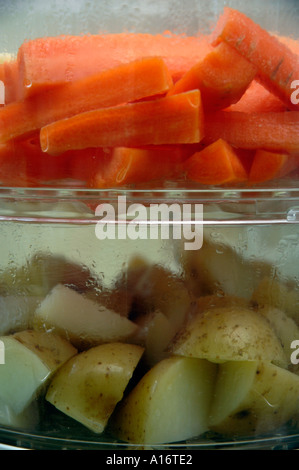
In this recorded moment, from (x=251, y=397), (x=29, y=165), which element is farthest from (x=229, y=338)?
(x=29, y=165)

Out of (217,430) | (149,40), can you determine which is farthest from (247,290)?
(149,40)

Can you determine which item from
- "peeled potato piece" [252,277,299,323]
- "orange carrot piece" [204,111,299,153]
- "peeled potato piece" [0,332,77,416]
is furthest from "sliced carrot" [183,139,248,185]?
"peeled potato piece" [0,332,77,416]

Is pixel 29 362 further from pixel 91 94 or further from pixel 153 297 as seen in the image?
pixel 91 94

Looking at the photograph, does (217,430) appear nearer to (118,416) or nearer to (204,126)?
(118,416)

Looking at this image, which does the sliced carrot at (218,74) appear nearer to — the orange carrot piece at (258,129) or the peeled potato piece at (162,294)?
the orange carrot piece at (258,129)

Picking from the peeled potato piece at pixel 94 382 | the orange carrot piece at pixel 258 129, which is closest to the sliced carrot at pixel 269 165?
the orange carrot piece at pixel 258 129

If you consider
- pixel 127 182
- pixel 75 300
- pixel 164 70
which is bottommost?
pixel 75 300
